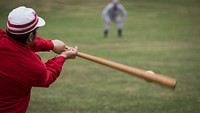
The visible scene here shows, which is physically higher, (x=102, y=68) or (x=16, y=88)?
(x=16, y=88)

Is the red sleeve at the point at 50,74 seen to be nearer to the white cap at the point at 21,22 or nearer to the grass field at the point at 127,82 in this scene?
the white cap at the point at 21,22

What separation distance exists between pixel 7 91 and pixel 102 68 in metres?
7.60

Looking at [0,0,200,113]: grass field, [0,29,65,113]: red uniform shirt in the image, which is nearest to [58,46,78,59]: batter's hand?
[0,29,65,113]: red uniform shirt

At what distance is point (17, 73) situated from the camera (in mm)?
3764

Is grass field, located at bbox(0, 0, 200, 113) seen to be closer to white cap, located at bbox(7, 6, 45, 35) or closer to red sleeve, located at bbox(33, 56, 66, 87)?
red sleeve, located at bbox(33, 56, 66, 87)

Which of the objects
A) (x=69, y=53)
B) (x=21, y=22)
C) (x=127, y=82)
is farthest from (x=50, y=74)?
(x=127, y=82)

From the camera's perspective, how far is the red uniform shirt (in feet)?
12.3

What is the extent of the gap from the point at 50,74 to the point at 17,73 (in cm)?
33

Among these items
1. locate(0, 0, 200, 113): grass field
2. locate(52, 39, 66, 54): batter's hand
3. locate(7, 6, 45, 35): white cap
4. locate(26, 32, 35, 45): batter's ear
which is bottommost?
locate(0, 0, 200, 113): grass field

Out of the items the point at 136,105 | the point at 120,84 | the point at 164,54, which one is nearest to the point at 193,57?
the point at 164,54

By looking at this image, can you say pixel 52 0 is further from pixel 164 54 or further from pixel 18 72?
pixel 18 72

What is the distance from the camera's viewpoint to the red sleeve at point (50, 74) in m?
3.85

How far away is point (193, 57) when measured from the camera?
13328 millimetres

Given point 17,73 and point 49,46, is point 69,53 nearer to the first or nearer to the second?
point 49,46
